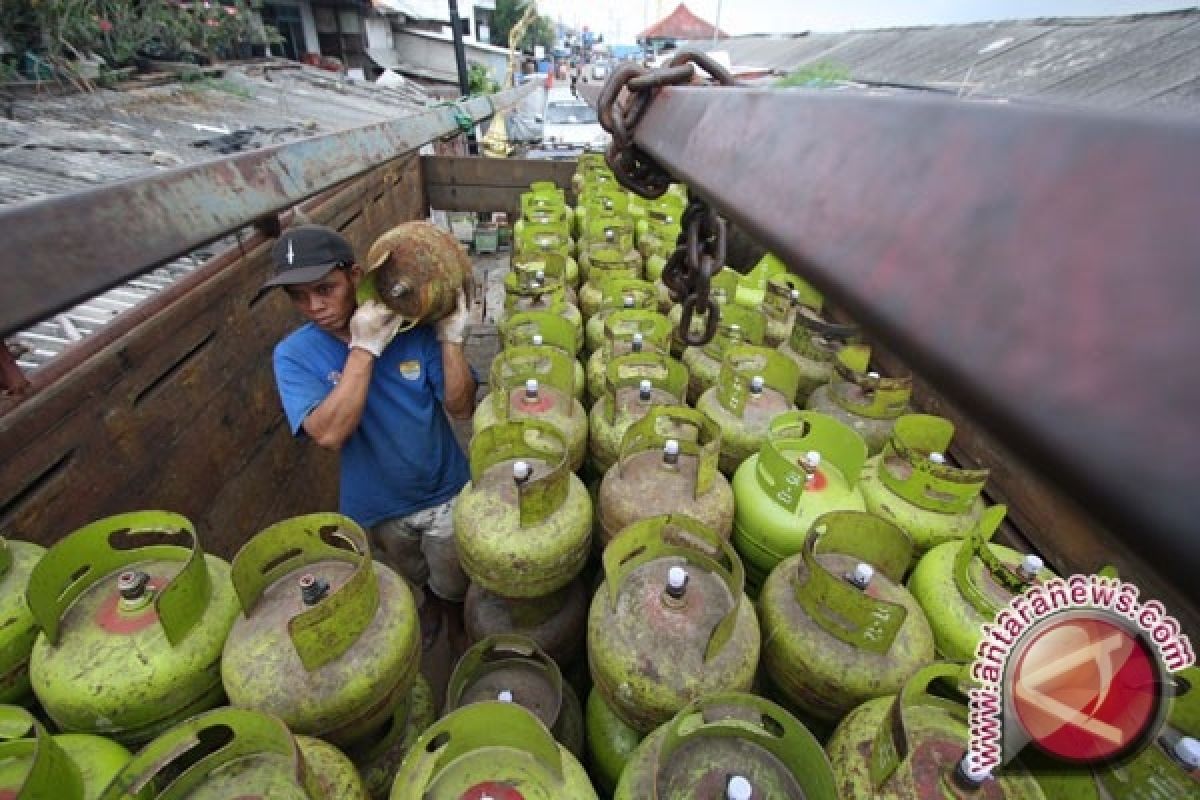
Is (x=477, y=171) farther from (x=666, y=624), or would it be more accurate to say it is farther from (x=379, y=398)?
(x=666, y=624)

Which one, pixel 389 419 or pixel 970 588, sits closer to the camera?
pixel 970 588

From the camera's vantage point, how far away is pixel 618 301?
3.94m

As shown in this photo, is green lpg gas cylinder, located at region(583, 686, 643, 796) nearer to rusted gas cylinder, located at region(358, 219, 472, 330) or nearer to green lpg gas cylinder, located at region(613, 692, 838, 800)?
green lpg gas cylinder, located at region(613, 692, 838, 800)

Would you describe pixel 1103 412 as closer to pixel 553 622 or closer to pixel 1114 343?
pixel 1114 343

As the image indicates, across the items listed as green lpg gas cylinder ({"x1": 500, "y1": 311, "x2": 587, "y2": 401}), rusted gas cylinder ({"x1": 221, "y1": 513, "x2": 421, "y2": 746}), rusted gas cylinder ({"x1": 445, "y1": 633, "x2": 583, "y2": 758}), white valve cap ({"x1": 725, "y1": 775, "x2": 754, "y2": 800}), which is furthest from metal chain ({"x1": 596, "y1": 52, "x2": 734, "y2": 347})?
green lpg gas cylinder ({"x1": 500, "y1": 311, "x2": 587, "y2": 401})

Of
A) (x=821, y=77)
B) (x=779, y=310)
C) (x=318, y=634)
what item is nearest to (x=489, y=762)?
(x=318, y=634)

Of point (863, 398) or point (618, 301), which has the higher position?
point (618, 301)

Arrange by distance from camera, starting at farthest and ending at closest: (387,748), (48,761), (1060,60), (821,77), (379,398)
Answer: (821,77)
(1060,60)
(379,398)
(387,748)
(48,761)

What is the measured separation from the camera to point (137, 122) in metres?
4.69

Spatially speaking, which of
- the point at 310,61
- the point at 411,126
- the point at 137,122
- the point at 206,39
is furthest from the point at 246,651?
the point at 310,61

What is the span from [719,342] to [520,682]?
2236mm

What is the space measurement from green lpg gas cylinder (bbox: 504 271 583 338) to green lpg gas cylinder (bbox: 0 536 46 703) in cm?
279

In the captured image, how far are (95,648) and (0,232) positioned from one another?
179cm

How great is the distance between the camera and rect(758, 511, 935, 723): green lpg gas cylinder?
6.01 ft
